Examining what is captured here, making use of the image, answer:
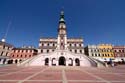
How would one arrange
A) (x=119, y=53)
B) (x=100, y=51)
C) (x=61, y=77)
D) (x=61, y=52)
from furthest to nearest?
(x=119, y=53) → (x=100, y=51) → (x=61, y=52) → (x=61, y=77)

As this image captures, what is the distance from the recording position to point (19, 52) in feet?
193

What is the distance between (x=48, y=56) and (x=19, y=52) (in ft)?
81.6

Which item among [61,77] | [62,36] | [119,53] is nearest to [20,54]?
[62,36]

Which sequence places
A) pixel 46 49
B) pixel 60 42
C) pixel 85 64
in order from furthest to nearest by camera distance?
pixel 46 49 → pixel 60 42 → pixel 85 64

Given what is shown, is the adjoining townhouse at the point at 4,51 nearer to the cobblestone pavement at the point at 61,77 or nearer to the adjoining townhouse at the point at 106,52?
the cobblestone pavement at the point at 61,77

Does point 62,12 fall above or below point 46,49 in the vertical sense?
above

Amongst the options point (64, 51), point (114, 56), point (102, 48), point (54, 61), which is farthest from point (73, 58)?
point (114, 56)

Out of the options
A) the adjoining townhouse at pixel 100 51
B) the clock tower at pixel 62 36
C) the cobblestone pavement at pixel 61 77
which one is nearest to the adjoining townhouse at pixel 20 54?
the clock tower at pixel 62 36

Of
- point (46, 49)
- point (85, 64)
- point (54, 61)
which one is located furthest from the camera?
point (46, 49)

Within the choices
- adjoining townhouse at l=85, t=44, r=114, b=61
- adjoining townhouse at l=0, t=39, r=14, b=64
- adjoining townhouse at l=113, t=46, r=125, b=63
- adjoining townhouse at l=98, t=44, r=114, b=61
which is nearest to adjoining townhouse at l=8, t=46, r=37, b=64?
adjoining townhouse at l=0, t=39, r=14, b=64

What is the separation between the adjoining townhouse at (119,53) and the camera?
57.9m

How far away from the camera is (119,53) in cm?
5941

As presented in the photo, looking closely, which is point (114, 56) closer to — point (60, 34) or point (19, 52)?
point (60, 34)

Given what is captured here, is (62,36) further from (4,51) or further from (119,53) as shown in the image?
(119,53)
